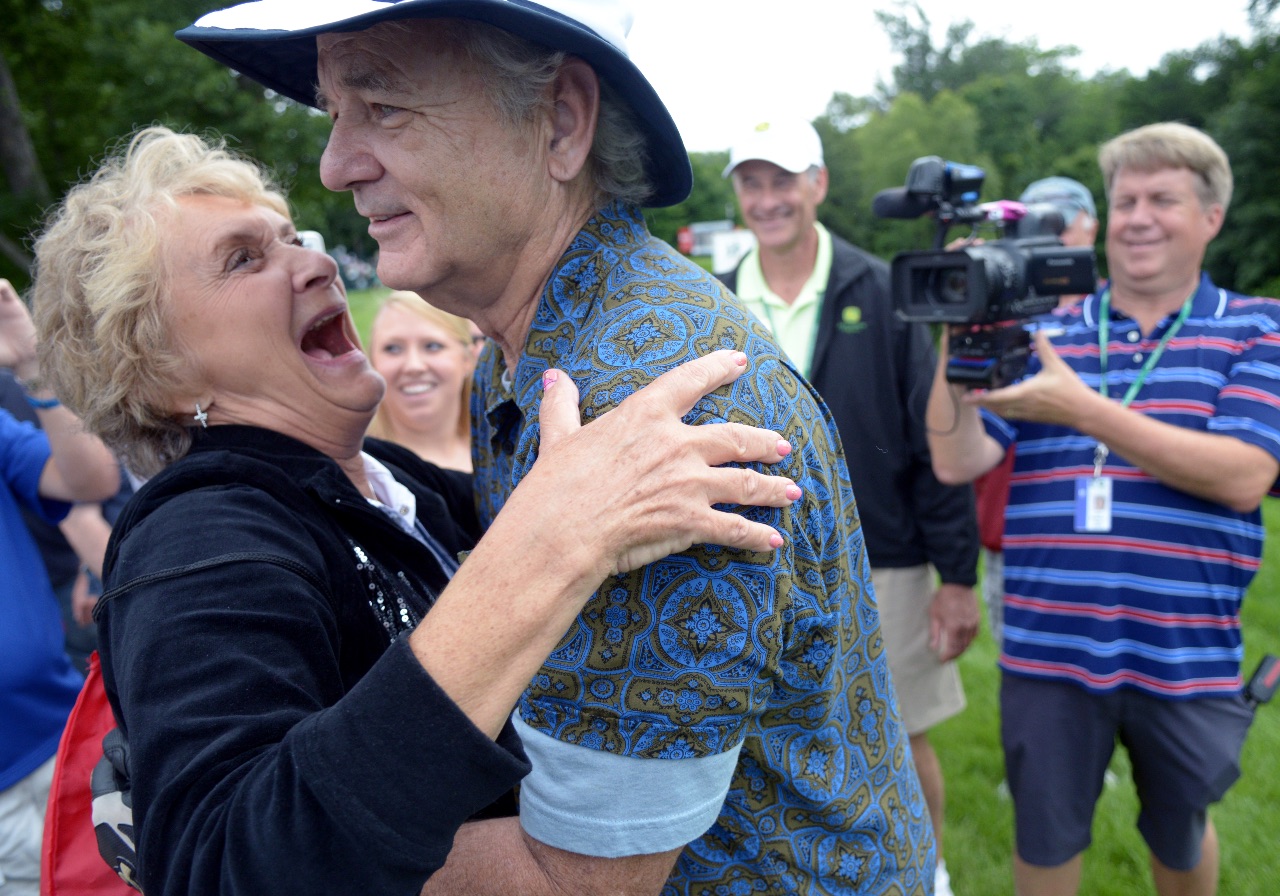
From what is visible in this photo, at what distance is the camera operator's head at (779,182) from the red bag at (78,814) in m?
3.25

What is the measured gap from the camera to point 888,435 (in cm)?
373

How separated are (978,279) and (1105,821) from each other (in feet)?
7.99

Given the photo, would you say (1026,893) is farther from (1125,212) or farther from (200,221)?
(200,221)

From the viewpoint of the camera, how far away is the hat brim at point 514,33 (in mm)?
1207

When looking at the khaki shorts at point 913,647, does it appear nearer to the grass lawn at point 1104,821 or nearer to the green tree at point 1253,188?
the grass lawn at point 1104,821

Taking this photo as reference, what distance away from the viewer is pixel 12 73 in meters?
15.1

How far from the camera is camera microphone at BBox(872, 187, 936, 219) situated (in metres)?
3.18

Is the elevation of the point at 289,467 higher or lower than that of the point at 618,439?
lower

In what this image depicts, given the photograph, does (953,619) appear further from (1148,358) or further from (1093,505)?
(1148,358)

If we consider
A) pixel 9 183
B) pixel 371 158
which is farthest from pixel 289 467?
pixel 9 183

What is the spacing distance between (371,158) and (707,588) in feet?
2.80

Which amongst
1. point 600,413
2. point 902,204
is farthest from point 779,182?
point 600,413

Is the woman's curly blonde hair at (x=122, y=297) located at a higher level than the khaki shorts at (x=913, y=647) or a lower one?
higher

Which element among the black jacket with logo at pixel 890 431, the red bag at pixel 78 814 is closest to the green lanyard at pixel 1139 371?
the black jacket with logo at pixel 890 431
